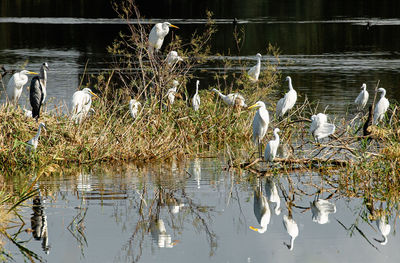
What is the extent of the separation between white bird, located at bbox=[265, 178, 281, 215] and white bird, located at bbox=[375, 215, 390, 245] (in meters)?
1.14

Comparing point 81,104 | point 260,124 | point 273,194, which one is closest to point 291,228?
point 273,194

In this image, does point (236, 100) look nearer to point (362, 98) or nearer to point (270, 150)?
point (270, 150)

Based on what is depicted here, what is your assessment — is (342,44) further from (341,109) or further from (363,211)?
(363,211)

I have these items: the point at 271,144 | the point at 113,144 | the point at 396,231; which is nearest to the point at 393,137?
the point at 271,144

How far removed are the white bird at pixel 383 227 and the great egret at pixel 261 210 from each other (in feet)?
3.89

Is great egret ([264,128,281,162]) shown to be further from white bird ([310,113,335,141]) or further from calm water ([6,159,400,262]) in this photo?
white bird ([310,113,335,141])

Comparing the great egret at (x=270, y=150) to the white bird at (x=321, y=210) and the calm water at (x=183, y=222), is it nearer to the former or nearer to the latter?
the calm water at (x=183, y=222)

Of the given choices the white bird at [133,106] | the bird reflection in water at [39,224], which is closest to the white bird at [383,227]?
the bird reflection in water at [39,224]

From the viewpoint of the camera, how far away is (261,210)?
29.1ft

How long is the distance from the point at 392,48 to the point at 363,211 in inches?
1202

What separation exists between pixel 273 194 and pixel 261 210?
84 centimetres

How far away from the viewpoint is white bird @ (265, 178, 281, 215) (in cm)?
900

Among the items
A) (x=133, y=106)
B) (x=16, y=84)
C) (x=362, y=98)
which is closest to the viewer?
(x=133, y=106)

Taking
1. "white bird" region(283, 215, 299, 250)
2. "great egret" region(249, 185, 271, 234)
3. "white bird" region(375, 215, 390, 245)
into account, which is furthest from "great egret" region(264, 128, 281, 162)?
"white bird" region(375, 215, 390, 245)
